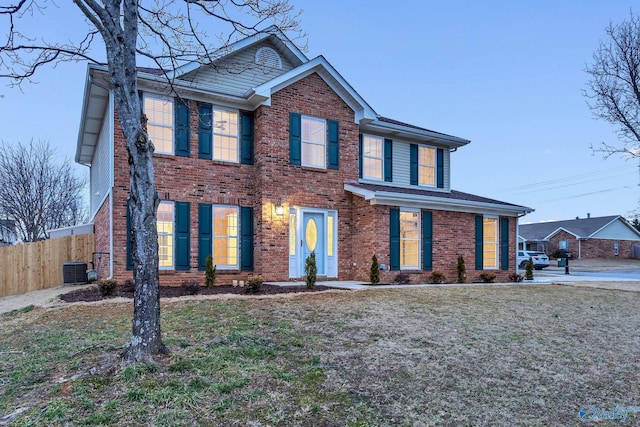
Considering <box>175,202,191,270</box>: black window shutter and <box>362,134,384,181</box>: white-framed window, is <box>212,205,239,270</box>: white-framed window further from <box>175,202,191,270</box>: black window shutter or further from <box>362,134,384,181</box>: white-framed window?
<box>362,134,384,181</box>: white-framed window

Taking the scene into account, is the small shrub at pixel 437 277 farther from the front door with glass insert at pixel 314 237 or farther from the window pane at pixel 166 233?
the window pane at pixel 166 233

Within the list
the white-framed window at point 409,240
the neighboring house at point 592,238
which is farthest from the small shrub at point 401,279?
the neighboring house at point 592,238

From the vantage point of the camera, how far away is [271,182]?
11906 millimetres

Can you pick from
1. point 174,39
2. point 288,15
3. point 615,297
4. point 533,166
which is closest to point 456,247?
point 615,297

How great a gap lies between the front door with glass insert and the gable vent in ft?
16.3

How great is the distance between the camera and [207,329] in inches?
246

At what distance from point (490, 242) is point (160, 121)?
11870mm

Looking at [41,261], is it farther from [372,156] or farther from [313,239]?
[372,156]

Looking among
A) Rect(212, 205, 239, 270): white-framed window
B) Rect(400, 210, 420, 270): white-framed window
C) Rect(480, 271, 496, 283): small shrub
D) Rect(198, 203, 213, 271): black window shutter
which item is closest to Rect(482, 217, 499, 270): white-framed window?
Rect(480, 271, 496, 283): small shrub

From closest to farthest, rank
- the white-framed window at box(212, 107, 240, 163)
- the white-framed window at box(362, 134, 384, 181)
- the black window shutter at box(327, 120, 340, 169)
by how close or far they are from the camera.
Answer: the white-framed window at box(212, 107, 240, 163) → the black window shutter at box(327, 120, 340, 169) → the white-framed window at box(362, 134, 384, 181)

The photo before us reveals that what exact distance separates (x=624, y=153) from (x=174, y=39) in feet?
60.2

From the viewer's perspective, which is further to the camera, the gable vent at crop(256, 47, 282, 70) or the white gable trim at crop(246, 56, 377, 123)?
the gable vent at crop(256, 47, 282, 70)

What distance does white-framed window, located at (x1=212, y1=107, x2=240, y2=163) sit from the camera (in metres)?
11.9

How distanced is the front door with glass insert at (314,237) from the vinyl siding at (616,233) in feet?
128
